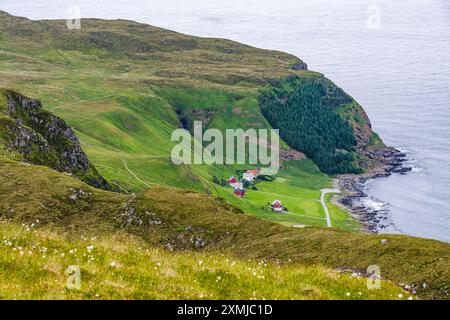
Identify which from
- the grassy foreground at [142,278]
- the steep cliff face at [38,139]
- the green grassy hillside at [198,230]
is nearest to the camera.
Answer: the grassy foreground at [142,278]

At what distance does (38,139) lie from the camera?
99.6 meters

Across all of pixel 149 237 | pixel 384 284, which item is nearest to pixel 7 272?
pixel 384 284

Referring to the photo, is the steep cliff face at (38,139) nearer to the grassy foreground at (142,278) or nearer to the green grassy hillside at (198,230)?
the green grassy hillside at (198,230)

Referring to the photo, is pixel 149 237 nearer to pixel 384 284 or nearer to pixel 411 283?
pixel 411 283

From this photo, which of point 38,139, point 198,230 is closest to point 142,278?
point 198,230

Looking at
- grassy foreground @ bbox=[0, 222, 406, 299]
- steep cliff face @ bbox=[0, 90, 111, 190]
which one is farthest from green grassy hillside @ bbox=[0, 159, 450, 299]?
steep cliff face @ bbox=[0, 90, 111, 190]

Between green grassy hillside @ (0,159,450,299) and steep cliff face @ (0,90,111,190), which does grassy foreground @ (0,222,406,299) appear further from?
steep cliff face @ (0,90,111,190)

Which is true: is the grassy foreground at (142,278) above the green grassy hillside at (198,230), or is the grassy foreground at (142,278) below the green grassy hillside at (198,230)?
above

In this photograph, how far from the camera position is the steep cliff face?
9362 centimetres

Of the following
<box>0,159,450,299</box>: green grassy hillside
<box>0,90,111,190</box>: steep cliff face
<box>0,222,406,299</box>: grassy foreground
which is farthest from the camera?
<box>0,90,111,190</box>: steep cliff face

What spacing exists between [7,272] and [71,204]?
173 ft

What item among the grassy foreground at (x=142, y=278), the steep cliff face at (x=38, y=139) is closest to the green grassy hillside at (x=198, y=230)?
the grassy foreground at (x=142, y=278)

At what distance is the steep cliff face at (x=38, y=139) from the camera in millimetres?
93625

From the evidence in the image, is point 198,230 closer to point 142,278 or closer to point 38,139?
point 142,278
